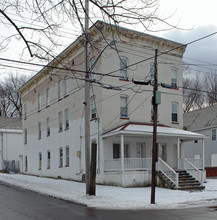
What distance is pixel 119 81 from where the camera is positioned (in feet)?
83.8

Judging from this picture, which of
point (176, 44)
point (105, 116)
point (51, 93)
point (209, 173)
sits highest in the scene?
point (176, 44)

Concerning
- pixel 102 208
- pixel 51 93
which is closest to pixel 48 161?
pixel 51 93

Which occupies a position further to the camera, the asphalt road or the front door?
the front door

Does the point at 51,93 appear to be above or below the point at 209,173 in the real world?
above

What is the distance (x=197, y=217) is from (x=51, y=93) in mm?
23470

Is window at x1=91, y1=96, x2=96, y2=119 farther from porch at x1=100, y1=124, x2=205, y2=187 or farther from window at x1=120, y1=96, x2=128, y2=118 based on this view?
porch at x1=100, y1=124, x2=205, y2=187

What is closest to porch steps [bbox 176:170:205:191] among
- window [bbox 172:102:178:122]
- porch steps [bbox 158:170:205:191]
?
porch steps [bbox 158:170:205:191]

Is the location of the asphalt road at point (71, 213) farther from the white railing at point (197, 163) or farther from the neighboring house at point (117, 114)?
the white railing at point (197, 163)

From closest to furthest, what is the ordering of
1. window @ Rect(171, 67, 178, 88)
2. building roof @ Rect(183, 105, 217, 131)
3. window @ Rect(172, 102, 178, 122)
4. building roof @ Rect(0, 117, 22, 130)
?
window @ Rect(172, 102, 178, 122), window @ Rect(171, 67, 178, 88), building roof @ Rect(183, 105, 217, 131), building roof @ Rect(0, 117, 22, 130)

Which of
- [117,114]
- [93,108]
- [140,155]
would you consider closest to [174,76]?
[117,114]

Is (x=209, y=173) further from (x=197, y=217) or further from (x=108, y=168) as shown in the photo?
(x=197, y=217)

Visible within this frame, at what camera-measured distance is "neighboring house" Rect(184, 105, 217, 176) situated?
126 feet

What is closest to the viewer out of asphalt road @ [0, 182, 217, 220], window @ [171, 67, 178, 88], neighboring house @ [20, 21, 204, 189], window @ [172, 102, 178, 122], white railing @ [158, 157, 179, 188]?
asphalt road @ [0, 182, 217, 220]

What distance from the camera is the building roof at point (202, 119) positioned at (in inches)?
1548
